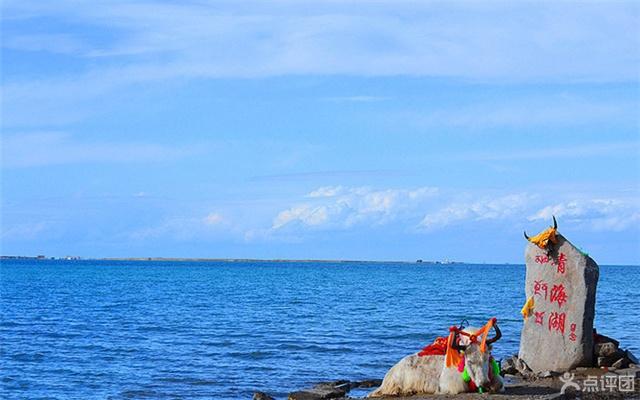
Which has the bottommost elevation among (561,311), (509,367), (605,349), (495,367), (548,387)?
(548,387)

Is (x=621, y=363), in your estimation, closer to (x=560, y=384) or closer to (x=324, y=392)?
(x=560, y=384)

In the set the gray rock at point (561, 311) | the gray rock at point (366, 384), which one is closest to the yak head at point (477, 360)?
the gray rock at point (561, 311)

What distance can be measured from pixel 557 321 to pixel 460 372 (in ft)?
13.2

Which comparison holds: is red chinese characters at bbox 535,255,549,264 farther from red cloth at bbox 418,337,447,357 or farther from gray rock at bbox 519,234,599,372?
red cloth at bbox 418,337,447,357

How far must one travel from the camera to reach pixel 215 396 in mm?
19578

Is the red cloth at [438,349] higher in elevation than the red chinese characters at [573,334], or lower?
lower

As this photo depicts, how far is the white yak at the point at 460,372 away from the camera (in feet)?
49.7

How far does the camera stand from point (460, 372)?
1524 cm

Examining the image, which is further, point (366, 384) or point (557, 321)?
point (366, 384)

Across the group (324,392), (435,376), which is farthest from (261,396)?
(435,376)

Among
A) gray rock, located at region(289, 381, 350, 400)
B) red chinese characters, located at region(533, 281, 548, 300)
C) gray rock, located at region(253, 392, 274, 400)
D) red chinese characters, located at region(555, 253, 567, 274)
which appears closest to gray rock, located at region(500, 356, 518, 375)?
red chinese characters, located at region(533, 281, 548, 300)

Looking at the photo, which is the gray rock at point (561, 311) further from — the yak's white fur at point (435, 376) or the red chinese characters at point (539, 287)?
the yak's white fur at point (435, 376)

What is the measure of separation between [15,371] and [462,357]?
1346cm

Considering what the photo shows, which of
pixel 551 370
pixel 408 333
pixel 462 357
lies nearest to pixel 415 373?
pixel 462 357
